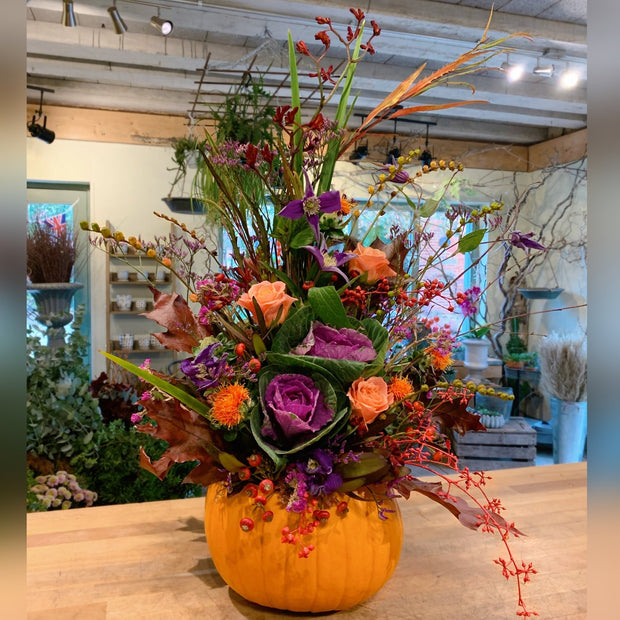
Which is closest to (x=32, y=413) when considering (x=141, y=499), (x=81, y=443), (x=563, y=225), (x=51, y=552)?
(x=81, y=443)

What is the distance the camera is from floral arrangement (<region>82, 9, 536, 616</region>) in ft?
2.20

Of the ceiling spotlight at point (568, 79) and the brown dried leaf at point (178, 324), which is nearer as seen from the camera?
the brown dried leaf at point (178, 324)

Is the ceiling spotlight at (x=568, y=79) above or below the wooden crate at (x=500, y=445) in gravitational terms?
above

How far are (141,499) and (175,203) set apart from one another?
2.32 m

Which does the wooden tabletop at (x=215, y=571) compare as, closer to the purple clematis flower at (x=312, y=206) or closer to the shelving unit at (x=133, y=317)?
the purple clematis flower at (x=312, y=206)

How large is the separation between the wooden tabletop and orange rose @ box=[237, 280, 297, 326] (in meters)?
0.40

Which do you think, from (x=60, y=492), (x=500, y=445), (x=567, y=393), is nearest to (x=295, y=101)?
(x=60, y=492)

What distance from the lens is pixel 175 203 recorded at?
13.1 feet

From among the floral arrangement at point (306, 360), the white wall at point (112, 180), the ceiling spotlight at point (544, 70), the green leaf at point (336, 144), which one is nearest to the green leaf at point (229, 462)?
the floral arrangement at point (306, 360)

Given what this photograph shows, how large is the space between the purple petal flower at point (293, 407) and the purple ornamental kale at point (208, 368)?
6 cm

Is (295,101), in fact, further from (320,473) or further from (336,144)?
(320,473)

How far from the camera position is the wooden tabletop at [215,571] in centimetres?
75

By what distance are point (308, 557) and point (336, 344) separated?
0.25 m

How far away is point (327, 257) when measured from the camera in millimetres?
717
